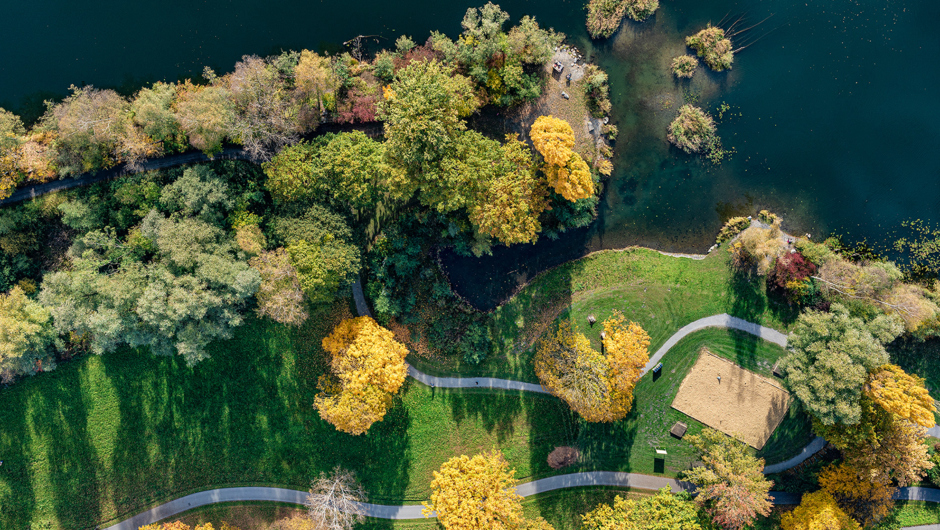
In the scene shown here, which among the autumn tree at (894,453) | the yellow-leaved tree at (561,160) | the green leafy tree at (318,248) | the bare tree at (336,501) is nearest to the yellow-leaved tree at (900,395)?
the autumn tree at (894,453)

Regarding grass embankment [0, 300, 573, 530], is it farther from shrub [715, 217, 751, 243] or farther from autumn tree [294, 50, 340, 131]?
shrub [715, 217, 751, 243]

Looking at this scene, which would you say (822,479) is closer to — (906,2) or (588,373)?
(588,373)

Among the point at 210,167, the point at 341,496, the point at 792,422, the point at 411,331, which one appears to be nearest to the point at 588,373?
the point at 411,331

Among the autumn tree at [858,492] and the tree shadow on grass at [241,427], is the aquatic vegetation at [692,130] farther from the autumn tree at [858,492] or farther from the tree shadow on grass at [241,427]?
the tree shadow on grass at [241,427]

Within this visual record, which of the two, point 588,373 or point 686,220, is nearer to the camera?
point 588,373

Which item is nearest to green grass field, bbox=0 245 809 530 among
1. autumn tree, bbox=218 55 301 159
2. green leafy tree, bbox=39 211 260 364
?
green leafy tree, bbox=39 211 260 364

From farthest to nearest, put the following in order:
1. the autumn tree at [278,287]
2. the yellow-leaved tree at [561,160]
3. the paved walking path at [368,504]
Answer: the paved walking path at [368,504] < the yellow-leaved tree at [561,160] < the autumn tree at [278,287]
